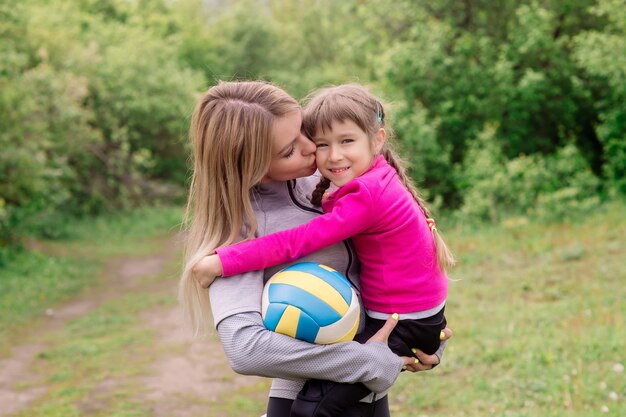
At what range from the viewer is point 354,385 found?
243 cm

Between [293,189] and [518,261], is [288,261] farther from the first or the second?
[518,261]

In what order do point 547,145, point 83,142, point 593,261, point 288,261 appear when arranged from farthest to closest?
1. point 83,142
2. point 547,145
3. point 593,261
4. point 288,261

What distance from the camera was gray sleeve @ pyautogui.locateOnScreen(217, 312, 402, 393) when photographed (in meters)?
2.28

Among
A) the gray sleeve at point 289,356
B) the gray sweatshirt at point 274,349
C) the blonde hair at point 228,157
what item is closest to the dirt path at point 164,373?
the blonde hair at point 228,157

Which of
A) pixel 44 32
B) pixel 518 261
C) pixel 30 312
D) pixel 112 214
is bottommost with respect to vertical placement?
pixel 112 214

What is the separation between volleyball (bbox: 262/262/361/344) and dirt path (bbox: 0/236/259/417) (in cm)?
295

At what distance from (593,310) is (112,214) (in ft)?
48.3

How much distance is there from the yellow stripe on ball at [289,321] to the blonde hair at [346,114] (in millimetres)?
556

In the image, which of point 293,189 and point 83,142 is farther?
point 83,142

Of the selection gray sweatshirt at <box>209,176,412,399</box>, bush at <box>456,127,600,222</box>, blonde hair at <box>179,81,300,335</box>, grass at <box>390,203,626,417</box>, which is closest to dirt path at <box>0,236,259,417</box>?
grass at <box>390,203,626,417</box>

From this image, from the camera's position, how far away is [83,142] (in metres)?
17.6

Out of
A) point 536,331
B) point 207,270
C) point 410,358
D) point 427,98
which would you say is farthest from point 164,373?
point 427,98

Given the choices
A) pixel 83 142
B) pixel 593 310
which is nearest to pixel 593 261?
pixel 593 310

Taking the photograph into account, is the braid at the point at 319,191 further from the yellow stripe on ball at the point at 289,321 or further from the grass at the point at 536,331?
the grass at the point at 536,331
